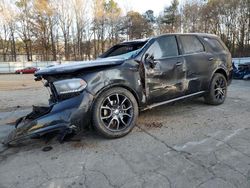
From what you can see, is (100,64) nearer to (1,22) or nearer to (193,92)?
(193,92)

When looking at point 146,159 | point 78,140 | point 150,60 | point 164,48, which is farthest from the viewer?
point 164,48

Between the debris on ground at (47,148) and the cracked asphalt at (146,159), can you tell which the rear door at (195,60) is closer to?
the cracked asphalt at (146,159)

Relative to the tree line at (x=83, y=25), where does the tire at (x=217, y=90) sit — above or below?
below

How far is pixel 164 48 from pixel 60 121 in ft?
7.21

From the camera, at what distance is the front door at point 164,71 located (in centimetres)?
378

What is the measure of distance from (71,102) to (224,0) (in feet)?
123

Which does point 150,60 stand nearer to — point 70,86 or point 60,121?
point 70,86

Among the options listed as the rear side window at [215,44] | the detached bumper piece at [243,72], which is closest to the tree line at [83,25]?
the detached bumper piece at [243,72]

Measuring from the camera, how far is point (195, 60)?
4.46m

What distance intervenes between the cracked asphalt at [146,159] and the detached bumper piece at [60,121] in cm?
25

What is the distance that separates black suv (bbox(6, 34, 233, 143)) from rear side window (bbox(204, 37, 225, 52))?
0.32 m

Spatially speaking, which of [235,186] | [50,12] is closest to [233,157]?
[235,186]

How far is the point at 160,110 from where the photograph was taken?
489 cm

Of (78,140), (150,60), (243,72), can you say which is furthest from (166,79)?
(243,72)
